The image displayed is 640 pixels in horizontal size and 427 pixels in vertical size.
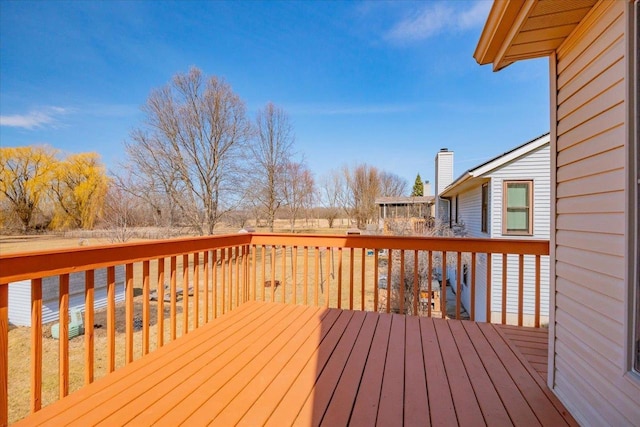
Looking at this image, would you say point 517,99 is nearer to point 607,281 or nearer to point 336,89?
point 336,89

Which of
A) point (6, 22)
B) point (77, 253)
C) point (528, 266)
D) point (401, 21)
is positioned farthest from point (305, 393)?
point (6, 22)

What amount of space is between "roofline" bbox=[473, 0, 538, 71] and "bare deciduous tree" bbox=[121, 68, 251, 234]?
41.9ft

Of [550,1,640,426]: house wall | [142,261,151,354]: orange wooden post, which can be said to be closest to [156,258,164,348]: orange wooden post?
[142,261,151,354]: orange wooden post

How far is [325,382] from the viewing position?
189 centimetres

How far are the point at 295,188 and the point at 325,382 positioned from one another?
1665 cm

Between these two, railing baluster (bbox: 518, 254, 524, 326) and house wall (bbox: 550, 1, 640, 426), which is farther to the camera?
railing baluster (bbox: 518, 254, 524, 326)

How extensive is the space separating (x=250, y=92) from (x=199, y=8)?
5.92m

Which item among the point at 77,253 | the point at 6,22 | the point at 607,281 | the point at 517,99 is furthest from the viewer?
the point at 517,99

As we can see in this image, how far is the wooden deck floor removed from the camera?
5.11 feet

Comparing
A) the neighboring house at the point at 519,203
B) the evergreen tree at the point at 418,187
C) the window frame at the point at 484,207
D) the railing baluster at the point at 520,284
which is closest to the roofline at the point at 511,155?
the neighboring house at the point at 519,203

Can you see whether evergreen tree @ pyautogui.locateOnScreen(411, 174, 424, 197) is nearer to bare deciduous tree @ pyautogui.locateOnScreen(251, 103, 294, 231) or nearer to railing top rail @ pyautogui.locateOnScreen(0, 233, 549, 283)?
bare deciduous tree @ pyautogui.locateOnScreen(251, 103, 294, 231)

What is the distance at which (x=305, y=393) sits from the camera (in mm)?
1772

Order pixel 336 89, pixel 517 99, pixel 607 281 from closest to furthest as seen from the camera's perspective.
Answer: pixel 607 281, pixel 517 99, pixel 336 89

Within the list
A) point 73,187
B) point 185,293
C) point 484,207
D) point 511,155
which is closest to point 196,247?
point 185,293
